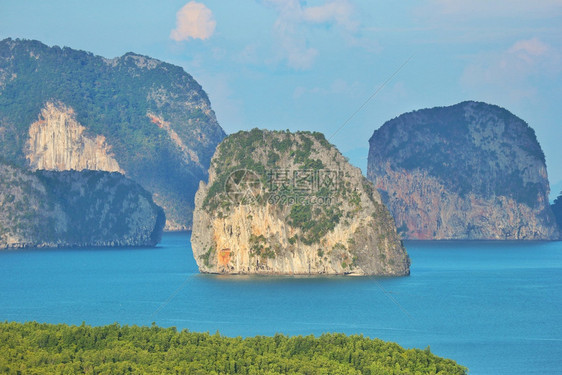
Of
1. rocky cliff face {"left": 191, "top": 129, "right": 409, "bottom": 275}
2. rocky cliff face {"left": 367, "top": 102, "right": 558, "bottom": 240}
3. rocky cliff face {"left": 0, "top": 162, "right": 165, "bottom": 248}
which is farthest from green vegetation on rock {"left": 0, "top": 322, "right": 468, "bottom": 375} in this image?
rocky cliff face {"left": 367, "top": 102, "right": 558, "bottom": 240}

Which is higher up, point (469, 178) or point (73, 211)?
point (469, 178)

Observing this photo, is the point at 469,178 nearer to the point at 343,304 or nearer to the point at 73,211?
the point at 73,211

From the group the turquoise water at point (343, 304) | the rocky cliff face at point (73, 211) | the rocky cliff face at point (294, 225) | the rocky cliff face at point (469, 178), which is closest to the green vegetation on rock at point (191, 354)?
the turquoise water at point (343, 304)

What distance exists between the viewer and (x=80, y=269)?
384ft

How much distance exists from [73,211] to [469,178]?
68.8 metres

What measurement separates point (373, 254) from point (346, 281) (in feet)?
15.3

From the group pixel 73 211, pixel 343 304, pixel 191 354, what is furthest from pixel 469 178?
pixel 191 354

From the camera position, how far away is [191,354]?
47438 mm

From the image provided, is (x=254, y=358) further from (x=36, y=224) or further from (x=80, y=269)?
(x=36, y=224)

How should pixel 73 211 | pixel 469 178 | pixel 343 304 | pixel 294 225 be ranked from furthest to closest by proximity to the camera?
pixel 469 178, pixel 73 211, pixel 294 225, pixel 343 304

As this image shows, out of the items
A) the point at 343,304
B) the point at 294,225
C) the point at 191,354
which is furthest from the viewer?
the point at 294,225

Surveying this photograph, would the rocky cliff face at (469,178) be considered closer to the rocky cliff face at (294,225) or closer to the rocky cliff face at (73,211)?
the rocky cliff face at (73,211)

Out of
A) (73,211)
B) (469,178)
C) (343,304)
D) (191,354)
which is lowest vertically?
(191,354)

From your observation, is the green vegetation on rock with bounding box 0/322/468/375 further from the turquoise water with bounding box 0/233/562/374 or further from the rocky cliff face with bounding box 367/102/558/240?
the rocky cliff face with bounding box 367/102/558/240
